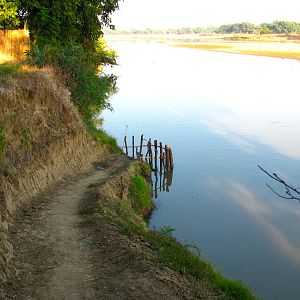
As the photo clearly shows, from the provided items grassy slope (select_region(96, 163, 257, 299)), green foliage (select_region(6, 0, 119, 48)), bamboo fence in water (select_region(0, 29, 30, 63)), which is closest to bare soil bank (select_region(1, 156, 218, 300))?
grassy slope (select_region(96, 163, 257, 299))

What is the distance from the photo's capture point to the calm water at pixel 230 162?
1890cm

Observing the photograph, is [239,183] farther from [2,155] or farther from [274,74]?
[274,74]

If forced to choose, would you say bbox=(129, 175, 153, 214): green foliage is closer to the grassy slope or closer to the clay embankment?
the clay embankment

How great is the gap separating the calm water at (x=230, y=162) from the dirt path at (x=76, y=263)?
6507mm

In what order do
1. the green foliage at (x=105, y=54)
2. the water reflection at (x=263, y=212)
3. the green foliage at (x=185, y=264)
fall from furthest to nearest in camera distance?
the green foliage at (x=105, y=54)
the water reflection at (x=263, y=212)
the green foliage at (x=185, y=264)

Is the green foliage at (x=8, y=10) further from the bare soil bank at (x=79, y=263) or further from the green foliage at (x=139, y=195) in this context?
the bare soil bank at (x=79, y=263)

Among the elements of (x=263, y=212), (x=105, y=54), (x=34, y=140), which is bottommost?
(x=263, y=212)

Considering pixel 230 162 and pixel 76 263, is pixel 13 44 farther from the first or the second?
pixel 76 263

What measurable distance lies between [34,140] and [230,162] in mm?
16965

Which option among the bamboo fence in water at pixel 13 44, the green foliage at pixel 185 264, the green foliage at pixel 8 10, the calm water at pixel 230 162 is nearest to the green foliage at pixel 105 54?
the calm water at pixel 230 162

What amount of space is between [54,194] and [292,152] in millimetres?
21636

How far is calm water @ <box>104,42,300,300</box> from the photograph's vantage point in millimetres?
18903

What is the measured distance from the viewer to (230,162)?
103ft

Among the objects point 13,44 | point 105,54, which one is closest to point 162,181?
point 13,44
